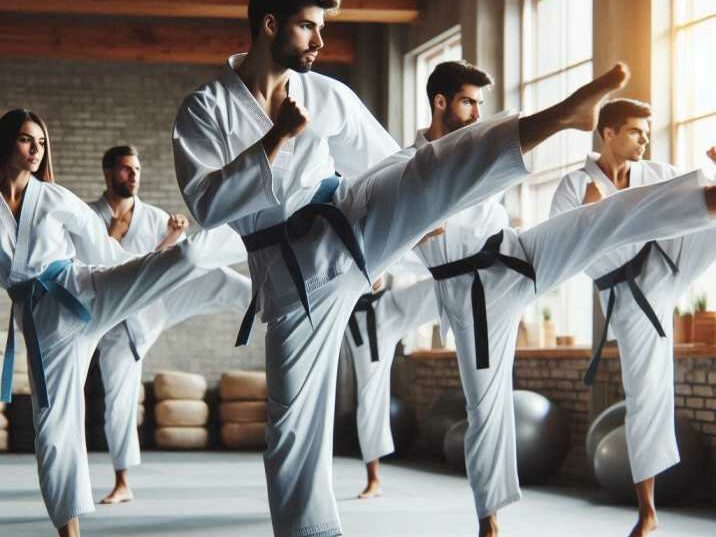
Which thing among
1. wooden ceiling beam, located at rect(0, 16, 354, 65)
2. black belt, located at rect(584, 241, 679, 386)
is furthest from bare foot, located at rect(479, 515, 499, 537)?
wooden ceiling beam, located at rect(0, 16, 354, 65)

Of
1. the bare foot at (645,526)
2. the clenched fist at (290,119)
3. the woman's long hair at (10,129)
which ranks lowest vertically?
the bare foot at (645,526)

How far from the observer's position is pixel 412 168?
9.43ft

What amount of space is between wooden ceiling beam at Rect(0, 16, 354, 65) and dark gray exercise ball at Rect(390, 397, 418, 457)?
365 cm

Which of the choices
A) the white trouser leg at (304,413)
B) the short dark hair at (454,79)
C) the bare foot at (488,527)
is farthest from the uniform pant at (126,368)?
the white trouser leg at (304,413)

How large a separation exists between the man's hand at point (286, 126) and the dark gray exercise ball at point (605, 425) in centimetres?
323

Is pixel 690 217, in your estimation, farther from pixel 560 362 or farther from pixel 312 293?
pixel 560 362

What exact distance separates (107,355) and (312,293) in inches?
110

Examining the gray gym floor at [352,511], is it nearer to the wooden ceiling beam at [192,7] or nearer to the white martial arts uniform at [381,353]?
A: the white martial arts uniform at [381,353]

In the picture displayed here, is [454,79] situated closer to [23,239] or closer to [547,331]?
[23,239]

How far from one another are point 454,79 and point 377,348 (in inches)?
75.3

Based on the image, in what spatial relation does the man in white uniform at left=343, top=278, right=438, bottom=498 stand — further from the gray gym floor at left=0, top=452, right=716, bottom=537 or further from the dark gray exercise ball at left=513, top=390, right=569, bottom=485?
the dark gray exercise ball at left=513, top=390, right=569, bottom=485

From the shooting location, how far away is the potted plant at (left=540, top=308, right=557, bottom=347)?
752 centimetres

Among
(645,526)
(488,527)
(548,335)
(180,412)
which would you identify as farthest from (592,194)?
(180,412)

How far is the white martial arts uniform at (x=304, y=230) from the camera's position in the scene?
288 cm
